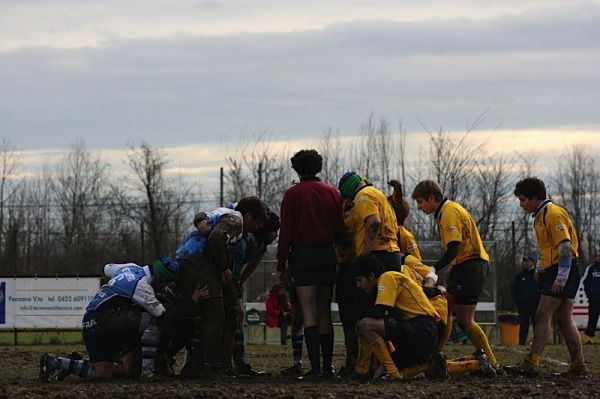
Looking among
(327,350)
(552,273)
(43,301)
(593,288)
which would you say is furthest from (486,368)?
(43,301)

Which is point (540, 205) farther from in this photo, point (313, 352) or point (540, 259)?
point (313, 352)

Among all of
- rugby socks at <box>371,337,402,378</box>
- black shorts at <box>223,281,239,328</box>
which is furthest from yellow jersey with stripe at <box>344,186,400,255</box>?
black shorts at <box>223,281,239,328</box>

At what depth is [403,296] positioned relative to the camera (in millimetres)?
10961

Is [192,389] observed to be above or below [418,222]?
below

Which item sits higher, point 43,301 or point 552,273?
point 552,273

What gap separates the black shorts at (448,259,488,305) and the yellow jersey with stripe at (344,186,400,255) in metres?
0.83

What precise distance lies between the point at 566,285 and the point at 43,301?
15506mm

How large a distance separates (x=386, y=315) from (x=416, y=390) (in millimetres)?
1259

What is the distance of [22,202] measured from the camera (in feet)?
191

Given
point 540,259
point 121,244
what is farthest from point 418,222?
point 540,259

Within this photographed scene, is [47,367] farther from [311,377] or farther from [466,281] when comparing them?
[466,281]

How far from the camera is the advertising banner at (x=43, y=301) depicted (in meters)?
24.8

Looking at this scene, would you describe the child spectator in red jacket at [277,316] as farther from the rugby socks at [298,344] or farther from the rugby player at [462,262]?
the rugby player at [462,262]

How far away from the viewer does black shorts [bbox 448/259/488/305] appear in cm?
1192
